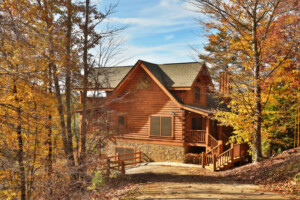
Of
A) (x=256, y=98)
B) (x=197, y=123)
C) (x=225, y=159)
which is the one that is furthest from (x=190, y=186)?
(x=197, y=123)

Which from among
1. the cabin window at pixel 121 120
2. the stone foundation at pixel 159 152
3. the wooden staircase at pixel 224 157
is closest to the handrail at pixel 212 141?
the wooden staircase at pixel 224 157

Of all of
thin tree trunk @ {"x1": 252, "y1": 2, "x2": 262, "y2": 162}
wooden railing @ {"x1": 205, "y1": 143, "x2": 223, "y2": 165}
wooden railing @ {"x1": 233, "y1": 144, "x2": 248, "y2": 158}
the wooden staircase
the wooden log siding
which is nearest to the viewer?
thin tree trunk @ {"x1": 252, "y1": 2, "x2": 262, "y2": 162}

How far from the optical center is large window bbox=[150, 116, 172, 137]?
21.4 meters

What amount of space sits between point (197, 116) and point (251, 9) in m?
9.77

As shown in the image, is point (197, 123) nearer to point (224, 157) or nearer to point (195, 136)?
point (195, 136)

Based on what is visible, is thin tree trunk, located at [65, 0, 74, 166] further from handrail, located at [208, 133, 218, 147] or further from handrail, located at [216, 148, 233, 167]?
handrail, located at [208, 133, 218, 147]

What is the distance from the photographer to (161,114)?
71.4 feet

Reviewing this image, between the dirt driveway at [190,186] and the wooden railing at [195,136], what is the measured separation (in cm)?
318

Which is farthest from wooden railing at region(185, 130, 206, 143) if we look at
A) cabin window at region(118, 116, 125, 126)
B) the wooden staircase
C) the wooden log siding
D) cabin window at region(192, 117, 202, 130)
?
cabin window at region(118, 116, 125, 126)

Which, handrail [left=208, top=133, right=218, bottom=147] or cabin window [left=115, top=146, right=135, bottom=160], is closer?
handrail [left=208, top=133, right=218, bottom=147]

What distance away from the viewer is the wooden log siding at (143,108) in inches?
836

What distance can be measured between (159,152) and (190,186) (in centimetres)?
898

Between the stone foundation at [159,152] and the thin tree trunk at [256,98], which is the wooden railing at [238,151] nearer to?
the thin tree trunk at [256,98]

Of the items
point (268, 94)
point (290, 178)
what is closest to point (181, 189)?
point (290, 178)
